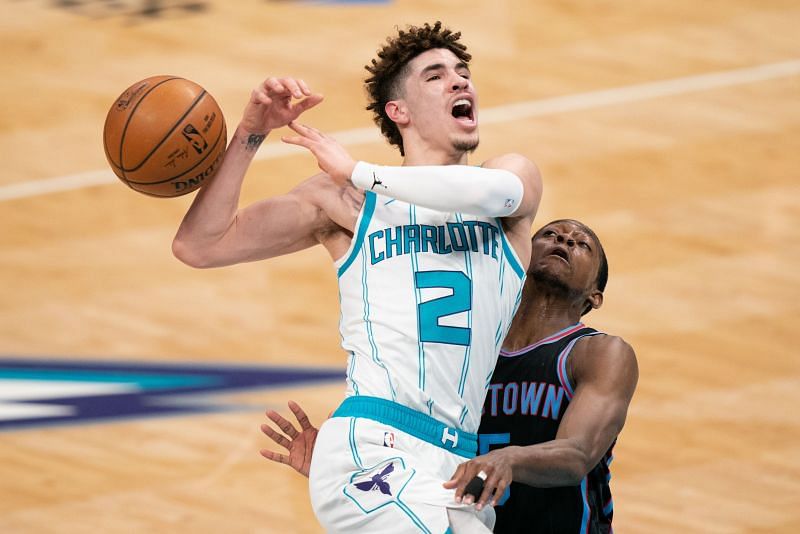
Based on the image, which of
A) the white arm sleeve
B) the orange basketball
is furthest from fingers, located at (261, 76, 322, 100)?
the white arm sleeve

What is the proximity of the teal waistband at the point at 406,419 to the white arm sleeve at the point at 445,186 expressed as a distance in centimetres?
78

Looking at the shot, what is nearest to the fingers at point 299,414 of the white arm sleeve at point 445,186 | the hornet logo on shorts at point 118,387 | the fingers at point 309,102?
the white arm sleeve at point 445,186

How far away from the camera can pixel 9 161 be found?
1150cm

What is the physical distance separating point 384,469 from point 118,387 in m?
4.40

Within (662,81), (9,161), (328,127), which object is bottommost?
(9,161)

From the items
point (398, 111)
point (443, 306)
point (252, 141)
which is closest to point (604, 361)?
point (443, 306)

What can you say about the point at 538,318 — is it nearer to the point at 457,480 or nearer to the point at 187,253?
the point at 457,480

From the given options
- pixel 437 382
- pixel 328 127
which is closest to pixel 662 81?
pixel 328 127

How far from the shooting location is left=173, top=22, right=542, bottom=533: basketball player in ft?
18.0

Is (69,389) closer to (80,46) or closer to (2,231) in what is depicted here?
(2,231)

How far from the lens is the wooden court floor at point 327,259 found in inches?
343

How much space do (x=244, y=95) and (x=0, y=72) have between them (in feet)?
7.11

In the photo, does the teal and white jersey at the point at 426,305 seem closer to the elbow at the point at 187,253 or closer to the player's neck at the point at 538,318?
the elbow at the point at 187,253

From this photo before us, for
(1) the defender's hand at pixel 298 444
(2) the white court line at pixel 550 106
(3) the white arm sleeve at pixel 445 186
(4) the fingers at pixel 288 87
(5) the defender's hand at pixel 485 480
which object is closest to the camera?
(5) the defender's hand at pixel 485 480
